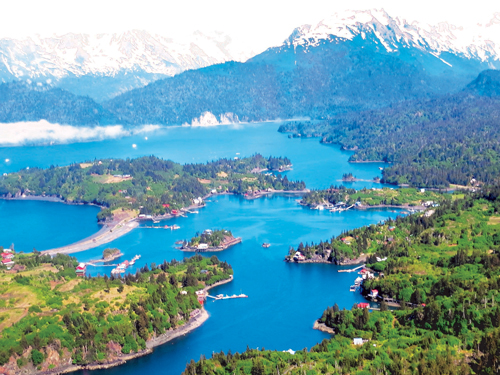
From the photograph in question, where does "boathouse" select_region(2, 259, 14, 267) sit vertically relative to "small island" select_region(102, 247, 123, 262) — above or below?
above

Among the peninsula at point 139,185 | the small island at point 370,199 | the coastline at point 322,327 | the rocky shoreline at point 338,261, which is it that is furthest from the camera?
the peninsula at point 139,185

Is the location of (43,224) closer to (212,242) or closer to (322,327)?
(212,242)

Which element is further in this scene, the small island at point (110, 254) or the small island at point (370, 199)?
the small island at point (370, 199)

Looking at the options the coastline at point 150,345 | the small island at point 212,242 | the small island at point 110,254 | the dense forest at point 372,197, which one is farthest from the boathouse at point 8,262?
the dense forest at point 372,197

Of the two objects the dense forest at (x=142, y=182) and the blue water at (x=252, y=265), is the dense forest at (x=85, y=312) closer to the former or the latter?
the blue water at (x=252, y=265)

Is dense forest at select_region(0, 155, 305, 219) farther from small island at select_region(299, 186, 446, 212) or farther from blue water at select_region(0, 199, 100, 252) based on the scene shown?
small island at select_region(299, 186, 446, 212)

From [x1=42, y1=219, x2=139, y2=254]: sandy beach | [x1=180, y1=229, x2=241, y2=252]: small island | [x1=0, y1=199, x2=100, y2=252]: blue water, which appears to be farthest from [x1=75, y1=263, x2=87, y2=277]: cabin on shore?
[x1=180, y1=229, x2=241, y2=252]: small island
